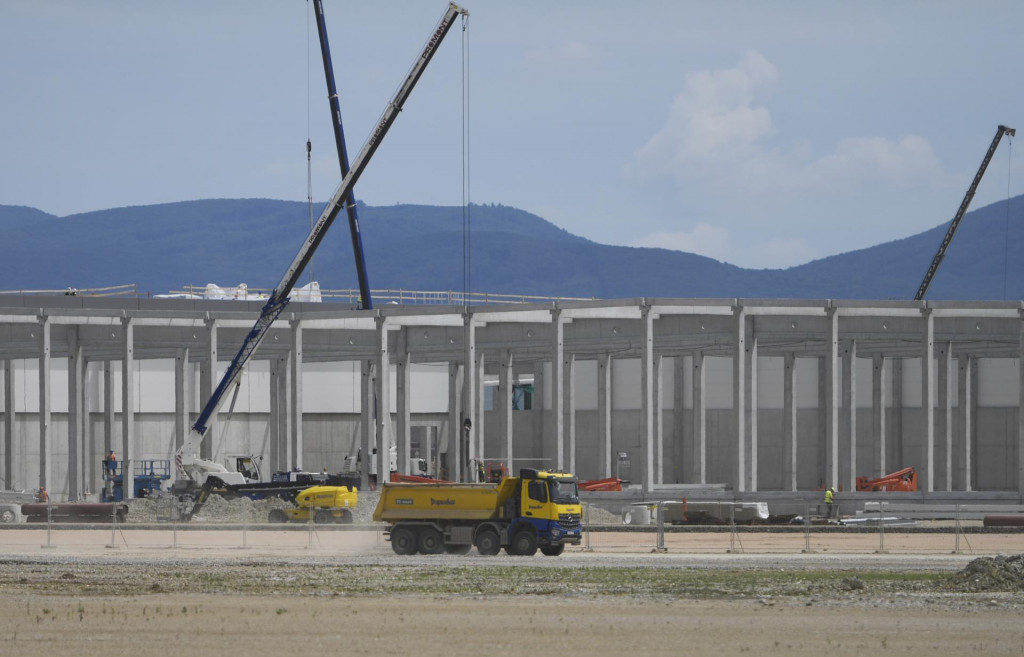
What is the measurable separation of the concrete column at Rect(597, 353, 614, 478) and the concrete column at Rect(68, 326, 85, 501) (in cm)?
2212

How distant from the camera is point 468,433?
54906 millimetres

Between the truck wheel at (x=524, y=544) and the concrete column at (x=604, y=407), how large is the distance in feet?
90.9

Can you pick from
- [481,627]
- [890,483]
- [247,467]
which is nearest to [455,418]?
[247,467]

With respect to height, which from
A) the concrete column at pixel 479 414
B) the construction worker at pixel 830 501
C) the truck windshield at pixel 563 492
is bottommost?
the construction worker at pixel 830 501

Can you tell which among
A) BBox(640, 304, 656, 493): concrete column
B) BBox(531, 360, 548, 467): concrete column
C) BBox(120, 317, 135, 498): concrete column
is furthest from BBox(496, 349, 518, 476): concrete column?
BBox(120, 317, 135, 498): concrete column

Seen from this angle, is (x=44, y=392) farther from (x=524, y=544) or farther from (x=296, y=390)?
(x=524, y=544)

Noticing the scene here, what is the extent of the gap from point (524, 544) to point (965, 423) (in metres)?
36.7

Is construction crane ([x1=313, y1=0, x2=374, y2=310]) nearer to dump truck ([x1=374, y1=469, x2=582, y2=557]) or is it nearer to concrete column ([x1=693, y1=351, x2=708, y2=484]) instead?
concrete column ([x1=693, y1=351, x2=708, y2=484])

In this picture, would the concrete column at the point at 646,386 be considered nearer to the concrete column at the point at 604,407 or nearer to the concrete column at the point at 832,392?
the concrete column at the point at 832,392

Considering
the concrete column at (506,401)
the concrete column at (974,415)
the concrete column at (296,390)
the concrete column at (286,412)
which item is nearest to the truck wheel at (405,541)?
the concrete column at (286,412)

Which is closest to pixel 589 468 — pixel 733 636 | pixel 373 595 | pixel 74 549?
pixel 74 549

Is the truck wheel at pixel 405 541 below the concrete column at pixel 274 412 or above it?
below

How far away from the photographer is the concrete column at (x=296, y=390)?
61250 millimetres

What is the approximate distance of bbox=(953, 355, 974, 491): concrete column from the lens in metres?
65.8
